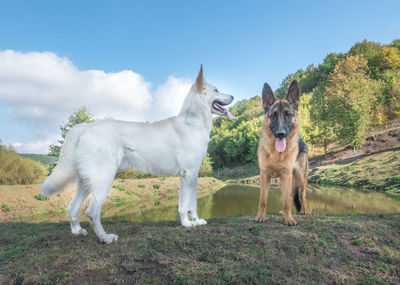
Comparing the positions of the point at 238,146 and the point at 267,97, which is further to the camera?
the point at 238,146

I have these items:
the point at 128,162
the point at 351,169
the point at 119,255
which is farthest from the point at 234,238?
the point at 351,169

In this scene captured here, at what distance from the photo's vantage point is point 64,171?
4.70 meters

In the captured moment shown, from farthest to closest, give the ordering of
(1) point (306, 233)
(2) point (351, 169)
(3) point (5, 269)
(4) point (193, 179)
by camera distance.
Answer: (2) point (351, 169), (4) point (193, 179), (1) point (306, 233), (3) point (5, 269)

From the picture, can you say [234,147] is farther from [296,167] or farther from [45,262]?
[45,262]

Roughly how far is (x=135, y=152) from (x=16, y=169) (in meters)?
18.7

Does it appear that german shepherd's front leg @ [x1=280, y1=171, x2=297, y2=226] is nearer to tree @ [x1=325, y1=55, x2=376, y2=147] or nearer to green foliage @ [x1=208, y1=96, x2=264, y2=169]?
tree @ [x1=325, y1=55, x2=376, y2=147]

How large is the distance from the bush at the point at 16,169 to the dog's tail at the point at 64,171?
17.1 m

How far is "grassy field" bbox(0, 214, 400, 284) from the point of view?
335 centimetres

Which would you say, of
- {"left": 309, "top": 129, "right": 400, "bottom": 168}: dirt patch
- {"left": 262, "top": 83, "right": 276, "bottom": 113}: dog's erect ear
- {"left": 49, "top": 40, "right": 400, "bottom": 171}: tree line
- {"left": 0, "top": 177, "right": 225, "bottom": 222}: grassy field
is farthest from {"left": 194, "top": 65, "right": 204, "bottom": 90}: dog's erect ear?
{"left": 309, "top": 129, "right": 400, "bottom": 168}: dirt patch

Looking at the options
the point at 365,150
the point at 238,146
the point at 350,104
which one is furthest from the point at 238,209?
the point at 238,146

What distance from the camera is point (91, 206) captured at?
13.9 feet

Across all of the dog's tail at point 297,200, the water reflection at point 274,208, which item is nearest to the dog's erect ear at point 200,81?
the dog's tail at point 297,200

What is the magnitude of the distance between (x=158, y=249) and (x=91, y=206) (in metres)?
1.35

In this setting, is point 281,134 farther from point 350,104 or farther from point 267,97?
point 350,104
